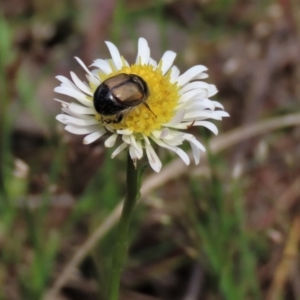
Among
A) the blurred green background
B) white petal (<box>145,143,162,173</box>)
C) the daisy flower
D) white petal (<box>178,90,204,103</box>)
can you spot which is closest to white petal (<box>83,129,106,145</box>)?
the daisy flower

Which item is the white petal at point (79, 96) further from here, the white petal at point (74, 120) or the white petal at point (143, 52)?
the white petal at point (143, 52)

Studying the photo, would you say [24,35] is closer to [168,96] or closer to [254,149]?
[254,149]

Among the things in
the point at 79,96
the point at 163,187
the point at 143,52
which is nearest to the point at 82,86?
the point at 79,96

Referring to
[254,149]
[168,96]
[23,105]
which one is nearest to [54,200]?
[23,105]

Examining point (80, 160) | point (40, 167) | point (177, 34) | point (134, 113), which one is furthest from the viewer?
point (177, 34)

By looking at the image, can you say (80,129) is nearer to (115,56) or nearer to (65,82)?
(65,82)

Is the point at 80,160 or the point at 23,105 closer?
the point at 80,160

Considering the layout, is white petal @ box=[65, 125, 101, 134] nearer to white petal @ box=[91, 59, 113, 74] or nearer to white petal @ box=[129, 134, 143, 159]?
white petal @ box=[129, 134, 143, 159]
